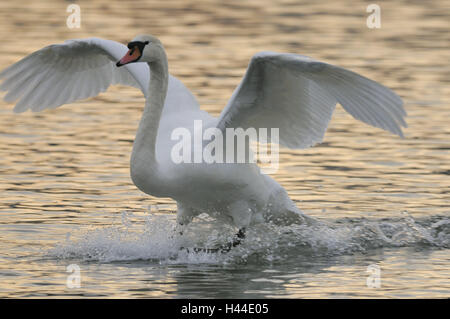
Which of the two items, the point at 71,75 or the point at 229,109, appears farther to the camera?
the point at 71,75

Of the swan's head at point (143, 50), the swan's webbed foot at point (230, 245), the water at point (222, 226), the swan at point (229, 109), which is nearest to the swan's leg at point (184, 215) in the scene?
the swan at point (229, 109)

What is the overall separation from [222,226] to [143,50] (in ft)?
7.28

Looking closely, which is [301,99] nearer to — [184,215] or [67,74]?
[184,215]

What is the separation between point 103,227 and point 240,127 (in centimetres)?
190

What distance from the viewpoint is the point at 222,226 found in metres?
11.0

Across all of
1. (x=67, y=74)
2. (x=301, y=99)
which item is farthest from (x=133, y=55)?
(x=67, y=74)

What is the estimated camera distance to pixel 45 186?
12531mm

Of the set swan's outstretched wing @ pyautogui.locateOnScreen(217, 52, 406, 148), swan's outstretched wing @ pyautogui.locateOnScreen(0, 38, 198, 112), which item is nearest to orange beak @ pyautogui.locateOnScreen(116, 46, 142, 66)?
swan's outstretched wing @ pyautogui.locateOnScreen(217, 52, 406, 148)

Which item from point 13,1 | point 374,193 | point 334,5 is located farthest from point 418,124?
point 13,1

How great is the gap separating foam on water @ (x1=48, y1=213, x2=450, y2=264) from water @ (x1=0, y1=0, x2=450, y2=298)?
15 millimetres

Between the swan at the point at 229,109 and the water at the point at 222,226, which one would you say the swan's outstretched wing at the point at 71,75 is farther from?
the water at the point at 222,226

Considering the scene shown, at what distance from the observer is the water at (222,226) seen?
373 inches

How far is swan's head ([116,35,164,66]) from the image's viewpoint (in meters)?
9.55

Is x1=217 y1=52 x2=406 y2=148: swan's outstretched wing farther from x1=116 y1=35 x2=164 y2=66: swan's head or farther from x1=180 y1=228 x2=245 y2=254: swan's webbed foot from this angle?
x1=180 y1=228 x2=245 y2=254: swan's webbed foot
